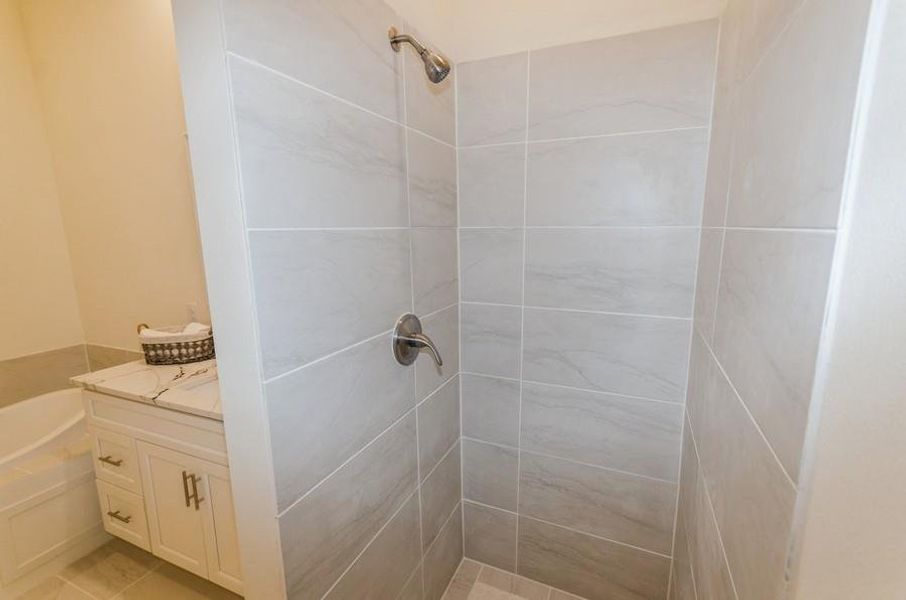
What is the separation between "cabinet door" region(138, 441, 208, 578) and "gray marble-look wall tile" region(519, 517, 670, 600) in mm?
1182

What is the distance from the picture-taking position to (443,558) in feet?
4.96

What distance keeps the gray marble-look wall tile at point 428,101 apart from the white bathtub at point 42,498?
2.05m

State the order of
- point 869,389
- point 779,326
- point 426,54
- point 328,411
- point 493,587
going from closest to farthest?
point 869,389, point 779,326, point 328,411, point 426,54, point 493,587

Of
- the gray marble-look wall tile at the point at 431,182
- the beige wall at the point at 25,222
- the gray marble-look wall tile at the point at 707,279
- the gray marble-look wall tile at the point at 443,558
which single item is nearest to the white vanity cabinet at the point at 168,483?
the gray marble-look wall tile at the point at 443,558

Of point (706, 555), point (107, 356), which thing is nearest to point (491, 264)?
point (706, 555)

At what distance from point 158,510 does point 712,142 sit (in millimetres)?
2116

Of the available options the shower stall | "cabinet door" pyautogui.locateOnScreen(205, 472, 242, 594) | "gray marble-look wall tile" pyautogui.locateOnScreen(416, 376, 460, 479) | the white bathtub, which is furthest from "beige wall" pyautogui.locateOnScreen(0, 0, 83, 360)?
"gray marble-look wall tile" pyautogui.locateOnScreen(416, 376, 460, 479)

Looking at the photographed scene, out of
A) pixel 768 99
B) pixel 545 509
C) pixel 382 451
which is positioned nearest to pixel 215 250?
pixel 382 451

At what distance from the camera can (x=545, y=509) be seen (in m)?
1.51

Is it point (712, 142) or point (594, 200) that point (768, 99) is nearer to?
point (712, 142)

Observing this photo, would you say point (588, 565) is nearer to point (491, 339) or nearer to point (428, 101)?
point (491, 339)

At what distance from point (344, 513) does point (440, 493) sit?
0.60m

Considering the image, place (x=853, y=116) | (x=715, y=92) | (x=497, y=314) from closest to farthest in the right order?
1. (x=853, y=116)
2. (x=715, y=92)
3. (x=497, y=314)

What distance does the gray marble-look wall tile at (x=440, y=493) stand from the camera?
1352mm
